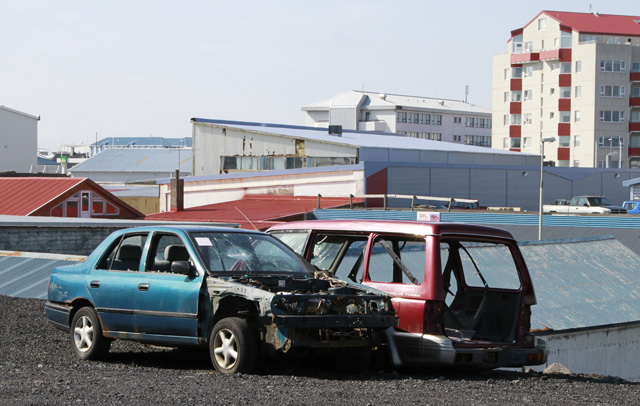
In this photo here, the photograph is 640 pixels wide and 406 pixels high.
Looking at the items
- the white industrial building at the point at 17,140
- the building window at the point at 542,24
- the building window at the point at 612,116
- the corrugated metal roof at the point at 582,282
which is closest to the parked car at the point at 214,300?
the corrugated metal roof at the point at 582,282

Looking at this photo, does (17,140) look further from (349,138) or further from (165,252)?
(165,252)

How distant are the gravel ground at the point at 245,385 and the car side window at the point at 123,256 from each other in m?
1.06

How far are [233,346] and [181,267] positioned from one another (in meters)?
0.98

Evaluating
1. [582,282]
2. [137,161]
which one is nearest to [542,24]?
[137,161]

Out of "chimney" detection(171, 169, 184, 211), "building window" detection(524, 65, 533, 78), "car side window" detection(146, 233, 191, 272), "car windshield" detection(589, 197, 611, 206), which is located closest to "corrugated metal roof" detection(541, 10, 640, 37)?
"building window" detection(524, 65, 533, 78)

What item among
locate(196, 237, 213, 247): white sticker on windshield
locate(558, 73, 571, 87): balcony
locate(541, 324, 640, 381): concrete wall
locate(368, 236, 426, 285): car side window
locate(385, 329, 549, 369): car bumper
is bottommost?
locate(541, 324, 640, 381): concrete wall

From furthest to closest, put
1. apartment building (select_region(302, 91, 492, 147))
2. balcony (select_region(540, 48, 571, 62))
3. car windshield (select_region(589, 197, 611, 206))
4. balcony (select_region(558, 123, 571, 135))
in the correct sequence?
1. apartment building (select_region(302, 91, 492, 147))
2. balcony (select_region(558, 123, 571, 135))
3. balcony (select_region(540, 48, 571, 62))
4. car windshield (select_region(589, 197, 611, 206))

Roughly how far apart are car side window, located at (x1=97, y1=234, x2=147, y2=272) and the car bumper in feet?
9.66

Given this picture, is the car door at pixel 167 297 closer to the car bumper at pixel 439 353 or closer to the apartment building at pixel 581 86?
the car bumper at pixel 439 353

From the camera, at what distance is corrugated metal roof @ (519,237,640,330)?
18.2 m

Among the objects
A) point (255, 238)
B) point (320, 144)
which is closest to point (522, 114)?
point (320, 144)

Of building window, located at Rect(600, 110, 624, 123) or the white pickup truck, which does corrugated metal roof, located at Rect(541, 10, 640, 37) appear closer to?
building window, located at Rect(600, 110, 624, 123)

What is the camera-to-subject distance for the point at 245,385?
26.5 ft

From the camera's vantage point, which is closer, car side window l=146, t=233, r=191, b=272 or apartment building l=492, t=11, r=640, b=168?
car side window l=146, t=233, r=191, b=272
